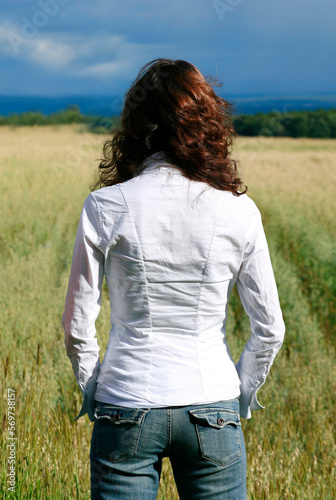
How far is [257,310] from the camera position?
1382mm

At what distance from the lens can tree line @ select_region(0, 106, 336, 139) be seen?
1392cm

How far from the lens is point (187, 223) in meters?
Result: 1.23

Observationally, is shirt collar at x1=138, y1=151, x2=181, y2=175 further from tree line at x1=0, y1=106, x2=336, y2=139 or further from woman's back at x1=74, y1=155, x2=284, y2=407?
tree line at x1=0, y1=106, x2=336, y2=139

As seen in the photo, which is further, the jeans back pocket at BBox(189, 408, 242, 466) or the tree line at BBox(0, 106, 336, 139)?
the tree line at BBox(0, 106, 336, 139)

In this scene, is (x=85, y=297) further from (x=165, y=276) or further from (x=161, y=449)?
(x=161, y=449)

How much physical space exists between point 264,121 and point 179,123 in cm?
1699

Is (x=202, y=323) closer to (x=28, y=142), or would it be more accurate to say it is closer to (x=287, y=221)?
(x=287, y=221)

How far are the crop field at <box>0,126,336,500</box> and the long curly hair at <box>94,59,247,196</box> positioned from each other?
441mm

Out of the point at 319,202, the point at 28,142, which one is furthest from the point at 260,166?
the point at 28,142

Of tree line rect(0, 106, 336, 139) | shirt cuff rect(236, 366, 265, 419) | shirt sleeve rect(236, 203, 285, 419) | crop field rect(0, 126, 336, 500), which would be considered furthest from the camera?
tree line rect(0, 106, 336, 139)

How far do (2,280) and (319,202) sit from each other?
23.0ft

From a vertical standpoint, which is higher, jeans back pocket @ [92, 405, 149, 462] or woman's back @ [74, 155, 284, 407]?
woman's back @ [74, 155, 284, 407]

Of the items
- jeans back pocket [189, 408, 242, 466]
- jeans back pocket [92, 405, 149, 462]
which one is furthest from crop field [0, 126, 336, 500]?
jeans back pocket [189, 408, 242, 466]

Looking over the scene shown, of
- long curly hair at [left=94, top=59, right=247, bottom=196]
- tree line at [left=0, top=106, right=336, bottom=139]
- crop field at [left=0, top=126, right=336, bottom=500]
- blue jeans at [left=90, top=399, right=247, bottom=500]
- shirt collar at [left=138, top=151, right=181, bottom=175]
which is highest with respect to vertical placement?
tree line at [left=0, top=106, right=336, bottom=139]
